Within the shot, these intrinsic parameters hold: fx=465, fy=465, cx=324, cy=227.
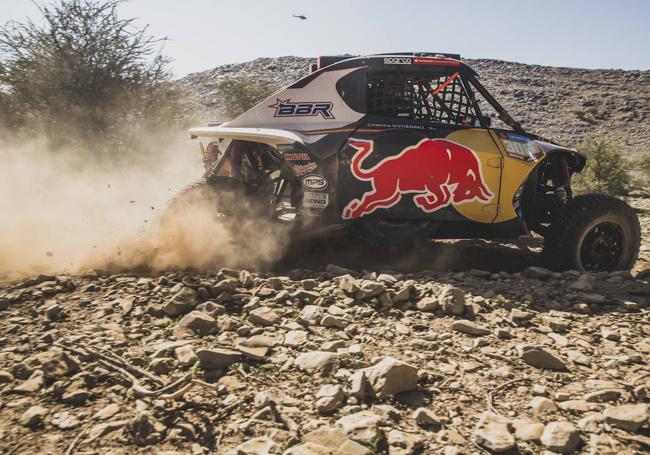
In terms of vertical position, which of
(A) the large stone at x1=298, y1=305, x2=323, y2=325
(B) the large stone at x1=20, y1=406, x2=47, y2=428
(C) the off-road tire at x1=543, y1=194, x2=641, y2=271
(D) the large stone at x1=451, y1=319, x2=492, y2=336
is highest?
(C) the off-road tire at x1=543, y1=194, x2=641, y2=271

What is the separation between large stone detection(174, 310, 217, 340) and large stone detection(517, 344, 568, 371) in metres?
1.96

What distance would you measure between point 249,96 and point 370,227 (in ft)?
49.1

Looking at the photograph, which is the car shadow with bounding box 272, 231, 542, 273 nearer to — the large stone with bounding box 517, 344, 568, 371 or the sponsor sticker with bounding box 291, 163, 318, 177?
the sponsor sticker with bounding box 291, 163, 318, 177

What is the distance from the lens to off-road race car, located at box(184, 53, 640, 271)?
4.45 m

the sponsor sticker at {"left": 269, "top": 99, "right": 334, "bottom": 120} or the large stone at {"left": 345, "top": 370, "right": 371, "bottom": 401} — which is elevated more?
the sponsor sticker at {"left": 269, "top": 99, "right": 334, "bottom": 120}

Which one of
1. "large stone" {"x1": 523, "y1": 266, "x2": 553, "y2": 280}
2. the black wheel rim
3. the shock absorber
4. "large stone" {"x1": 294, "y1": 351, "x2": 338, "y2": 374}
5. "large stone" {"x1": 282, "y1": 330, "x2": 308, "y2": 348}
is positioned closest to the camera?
"large stone" {"x1": 294, "y1": 351, "x2": 338, "y2": 374}

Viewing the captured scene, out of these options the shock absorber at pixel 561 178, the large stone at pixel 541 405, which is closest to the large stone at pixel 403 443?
the large stone at pixel 541 405

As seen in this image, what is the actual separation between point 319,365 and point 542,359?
4.37 feet

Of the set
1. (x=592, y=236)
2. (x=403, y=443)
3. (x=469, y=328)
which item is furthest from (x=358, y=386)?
(x=592, y=236)

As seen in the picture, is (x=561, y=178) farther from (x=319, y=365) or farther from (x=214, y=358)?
(x=214, y=358)

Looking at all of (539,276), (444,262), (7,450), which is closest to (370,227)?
(444,262)

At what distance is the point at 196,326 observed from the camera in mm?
3049

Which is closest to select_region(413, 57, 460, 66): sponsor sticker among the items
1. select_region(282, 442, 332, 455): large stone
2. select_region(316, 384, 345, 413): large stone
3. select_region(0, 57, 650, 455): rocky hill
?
select_region(0, 57, 650, 455): rocky hill

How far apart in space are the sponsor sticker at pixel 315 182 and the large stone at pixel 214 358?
2.16 m
